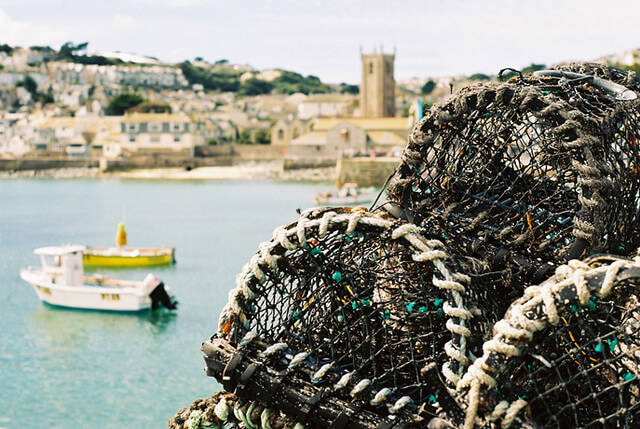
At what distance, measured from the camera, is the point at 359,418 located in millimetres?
1899

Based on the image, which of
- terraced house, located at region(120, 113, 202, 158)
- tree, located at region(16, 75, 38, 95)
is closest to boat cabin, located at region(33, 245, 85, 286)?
terraced house, located at region(120, 113, 202, 158)

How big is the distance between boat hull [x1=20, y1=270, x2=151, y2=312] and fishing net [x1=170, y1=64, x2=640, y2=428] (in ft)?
38.6

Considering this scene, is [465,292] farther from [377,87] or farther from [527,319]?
[377,87]

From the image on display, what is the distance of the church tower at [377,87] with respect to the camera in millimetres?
83000

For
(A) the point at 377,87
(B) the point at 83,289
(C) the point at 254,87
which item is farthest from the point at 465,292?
(C) the point at 254,87

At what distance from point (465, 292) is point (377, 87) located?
82.9 meters

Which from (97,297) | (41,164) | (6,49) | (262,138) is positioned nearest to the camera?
(97,297)

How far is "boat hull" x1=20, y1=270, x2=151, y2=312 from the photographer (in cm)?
1391

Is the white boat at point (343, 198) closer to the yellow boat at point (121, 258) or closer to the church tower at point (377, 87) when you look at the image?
the yellow boat at point (121, 258)

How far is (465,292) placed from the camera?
1.80 meters

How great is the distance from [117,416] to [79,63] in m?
151

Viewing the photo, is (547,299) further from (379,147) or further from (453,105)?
(379,147)

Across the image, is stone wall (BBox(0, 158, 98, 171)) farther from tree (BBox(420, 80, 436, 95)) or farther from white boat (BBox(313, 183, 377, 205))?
tree (BBox(420, 80, 436, 95))

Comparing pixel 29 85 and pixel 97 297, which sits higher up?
pixel 29 85
